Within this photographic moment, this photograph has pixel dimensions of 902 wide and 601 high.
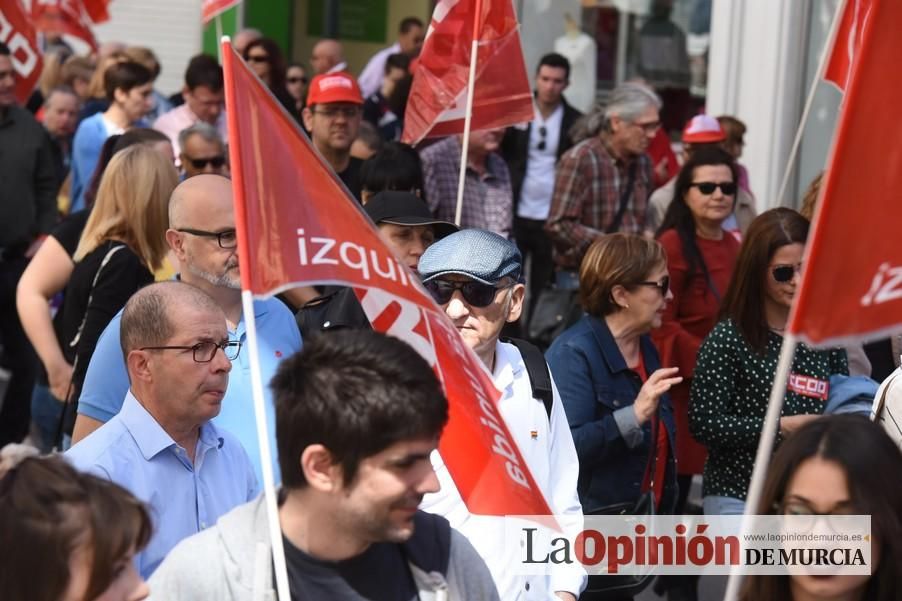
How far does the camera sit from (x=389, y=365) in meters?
3.04

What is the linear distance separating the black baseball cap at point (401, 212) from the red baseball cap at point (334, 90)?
249 centimetres

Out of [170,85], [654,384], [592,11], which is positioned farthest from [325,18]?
[654,384]

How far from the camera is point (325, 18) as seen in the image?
17.8m

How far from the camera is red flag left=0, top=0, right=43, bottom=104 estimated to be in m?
10.1

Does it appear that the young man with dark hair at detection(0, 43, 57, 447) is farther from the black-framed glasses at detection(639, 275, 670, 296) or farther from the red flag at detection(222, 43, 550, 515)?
the red flag at detection(222, 43, 550, 515)

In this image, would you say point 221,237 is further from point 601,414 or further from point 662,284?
point 662,284

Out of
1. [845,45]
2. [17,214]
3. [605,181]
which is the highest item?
[845,45]

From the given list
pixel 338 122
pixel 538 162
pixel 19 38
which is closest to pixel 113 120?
pixel 19 38

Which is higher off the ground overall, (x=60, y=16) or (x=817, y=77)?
(x=817, y=77)

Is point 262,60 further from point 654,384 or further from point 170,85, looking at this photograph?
point 170,85

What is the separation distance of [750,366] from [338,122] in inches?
138

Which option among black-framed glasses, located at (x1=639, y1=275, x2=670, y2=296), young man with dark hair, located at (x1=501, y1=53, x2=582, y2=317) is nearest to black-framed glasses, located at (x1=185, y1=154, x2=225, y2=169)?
black-framed glasses, located at (x1=639, y1=275, x2=670, y2=296)

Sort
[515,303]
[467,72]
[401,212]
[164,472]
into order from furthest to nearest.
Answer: [467,72]
[401,212]
[515,303]
[164,472]

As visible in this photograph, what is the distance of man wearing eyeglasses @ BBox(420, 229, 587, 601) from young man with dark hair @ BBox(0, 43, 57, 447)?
191 inches
